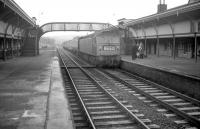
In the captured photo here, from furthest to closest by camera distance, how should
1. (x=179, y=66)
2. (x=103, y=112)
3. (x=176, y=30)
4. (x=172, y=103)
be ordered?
(x=176, y=30), (x=179, y=66), (x=172, y=103), (x=103, y=112)

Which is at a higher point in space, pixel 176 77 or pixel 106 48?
pixel 106 48

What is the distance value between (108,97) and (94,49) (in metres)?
10.1

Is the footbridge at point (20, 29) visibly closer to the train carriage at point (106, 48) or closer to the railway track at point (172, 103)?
the train carriage at point (106, 48)

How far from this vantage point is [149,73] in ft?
48.1

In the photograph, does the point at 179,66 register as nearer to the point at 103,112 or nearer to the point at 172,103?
the point at 172,103

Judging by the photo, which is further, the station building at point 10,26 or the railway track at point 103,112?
the station building at point 10,26

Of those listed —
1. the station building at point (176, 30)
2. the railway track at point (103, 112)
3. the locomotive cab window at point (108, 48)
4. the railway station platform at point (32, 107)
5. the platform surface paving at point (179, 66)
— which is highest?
the station building at point (176, 30)

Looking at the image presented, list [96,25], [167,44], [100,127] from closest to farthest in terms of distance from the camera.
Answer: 1. [100,127]
2. [167,44]
3. [96,25]

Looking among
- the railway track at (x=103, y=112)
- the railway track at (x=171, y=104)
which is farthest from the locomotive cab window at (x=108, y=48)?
the railway track at (x=103, y=112)

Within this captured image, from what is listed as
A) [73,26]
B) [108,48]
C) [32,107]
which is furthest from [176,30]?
[73,26]

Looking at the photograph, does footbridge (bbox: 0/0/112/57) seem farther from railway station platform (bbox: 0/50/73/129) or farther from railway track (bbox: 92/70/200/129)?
railway track (bbox: 92/70/200/129)

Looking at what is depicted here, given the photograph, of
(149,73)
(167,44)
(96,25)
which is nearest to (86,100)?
(149,73)

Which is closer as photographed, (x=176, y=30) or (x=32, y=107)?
(x=32, y=107)

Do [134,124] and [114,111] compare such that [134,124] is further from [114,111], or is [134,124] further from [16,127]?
[16,127]
